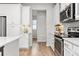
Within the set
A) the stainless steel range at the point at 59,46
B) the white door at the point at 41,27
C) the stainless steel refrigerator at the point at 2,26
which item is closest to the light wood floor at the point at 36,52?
the stainless steel refrigerator at the point at 2,26

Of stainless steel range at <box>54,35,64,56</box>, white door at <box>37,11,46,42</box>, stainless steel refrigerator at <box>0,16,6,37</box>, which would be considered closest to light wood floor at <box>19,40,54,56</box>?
stainless steel refrigerator at <box>0,16,6,37</box>

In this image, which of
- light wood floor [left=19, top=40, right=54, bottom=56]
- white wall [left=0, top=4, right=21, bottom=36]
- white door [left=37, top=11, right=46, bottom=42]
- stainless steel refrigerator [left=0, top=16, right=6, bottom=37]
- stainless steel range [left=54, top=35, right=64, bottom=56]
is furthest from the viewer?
white door [left=37, top=11, right=46, bottom=42]

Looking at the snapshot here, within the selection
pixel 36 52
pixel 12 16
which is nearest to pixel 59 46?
pixel 36 52

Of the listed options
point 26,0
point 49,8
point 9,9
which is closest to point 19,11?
point 9,9

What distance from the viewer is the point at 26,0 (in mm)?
585

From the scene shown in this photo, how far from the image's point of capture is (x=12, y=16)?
7852 millimetres

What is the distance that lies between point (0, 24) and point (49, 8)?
10.6 ft

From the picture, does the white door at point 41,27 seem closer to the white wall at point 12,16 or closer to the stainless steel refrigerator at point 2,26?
the white wall at point 12,16

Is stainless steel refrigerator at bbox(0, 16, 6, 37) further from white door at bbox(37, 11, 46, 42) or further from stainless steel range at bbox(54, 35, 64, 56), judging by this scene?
white door at bbox(37, 11, 46, 42)

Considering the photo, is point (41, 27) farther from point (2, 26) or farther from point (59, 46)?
point (59, 46)

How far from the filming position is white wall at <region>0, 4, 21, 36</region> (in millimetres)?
7816

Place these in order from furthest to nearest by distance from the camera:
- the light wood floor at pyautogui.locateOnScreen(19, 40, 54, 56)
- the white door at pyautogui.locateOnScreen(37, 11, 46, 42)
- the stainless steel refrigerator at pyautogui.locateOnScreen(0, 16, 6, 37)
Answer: the white door at pyautogui.locateOnScreen(37, 11, 46, 42), the stainless steel refrigerator at pyautogui.locateOnScreen(0, 16, 6, 37), the light wood floor at pyautogui.locateOnScreen(19, 40, 54, 56)

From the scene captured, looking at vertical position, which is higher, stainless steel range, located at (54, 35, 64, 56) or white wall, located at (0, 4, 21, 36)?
white wall, located at (0, 4, 21, 36)

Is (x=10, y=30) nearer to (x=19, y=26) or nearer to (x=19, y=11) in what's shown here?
(x=19, y=26)
